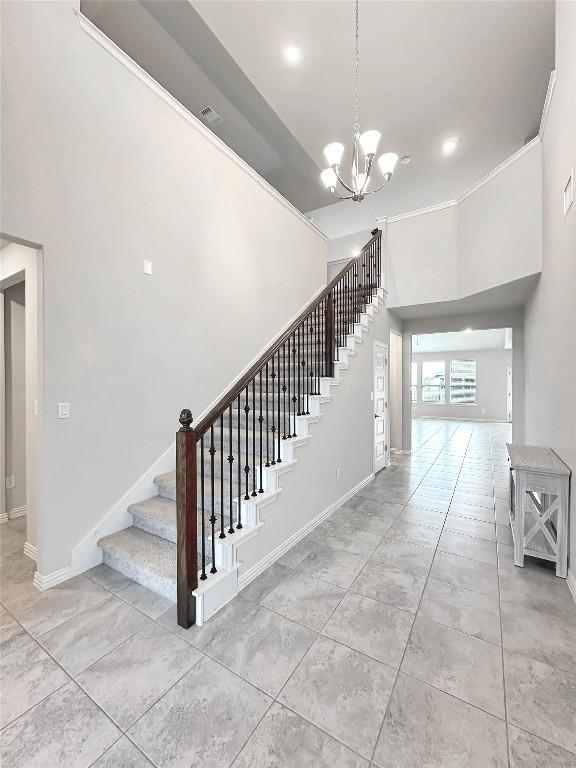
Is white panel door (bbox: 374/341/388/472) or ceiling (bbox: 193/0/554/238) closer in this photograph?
ceiling (bbox: 193/0/554/238)

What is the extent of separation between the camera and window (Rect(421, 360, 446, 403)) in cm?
1329

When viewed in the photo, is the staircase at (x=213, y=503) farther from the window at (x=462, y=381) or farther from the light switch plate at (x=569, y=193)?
the window at (x=462, y=381)

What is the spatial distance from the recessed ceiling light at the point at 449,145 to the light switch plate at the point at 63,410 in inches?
253

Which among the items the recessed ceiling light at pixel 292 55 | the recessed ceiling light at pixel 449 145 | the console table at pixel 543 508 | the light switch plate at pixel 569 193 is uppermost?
the recessed ceiling light at pixel 449 145

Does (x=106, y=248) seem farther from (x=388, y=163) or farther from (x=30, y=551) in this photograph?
(x=388, y=163)

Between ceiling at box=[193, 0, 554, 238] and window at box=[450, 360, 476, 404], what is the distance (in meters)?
8.69

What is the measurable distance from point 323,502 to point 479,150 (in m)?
6.20

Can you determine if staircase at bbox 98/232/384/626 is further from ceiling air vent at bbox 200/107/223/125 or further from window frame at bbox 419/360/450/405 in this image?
window frame at bbox 419/360/450/405

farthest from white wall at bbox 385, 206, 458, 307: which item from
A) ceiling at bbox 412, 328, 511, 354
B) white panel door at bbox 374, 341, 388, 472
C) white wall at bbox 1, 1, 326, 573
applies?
ceiling at bbox 412, 328, 511, 354

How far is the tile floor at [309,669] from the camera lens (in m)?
1.29

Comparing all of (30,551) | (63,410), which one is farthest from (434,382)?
(30,551)

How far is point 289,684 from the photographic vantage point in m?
1.56

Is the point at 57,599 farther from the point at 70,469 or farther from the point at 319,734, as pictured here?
the point at 319,734

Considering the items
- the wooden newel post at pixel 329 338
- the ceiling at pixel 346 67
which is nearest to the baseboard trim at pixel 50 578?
the wooden newel post at pixel 329 338
